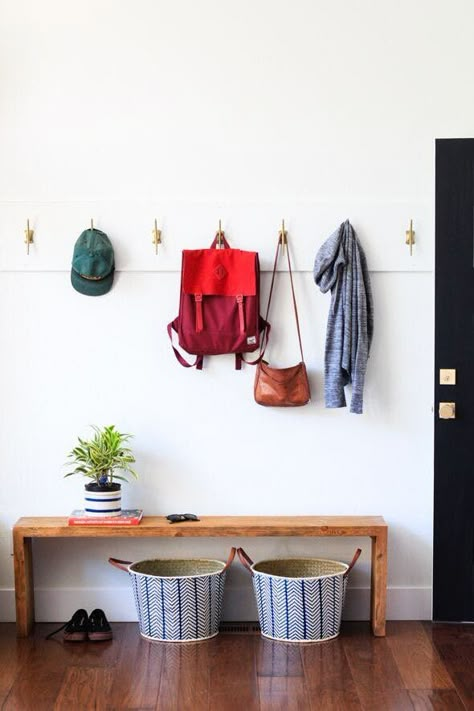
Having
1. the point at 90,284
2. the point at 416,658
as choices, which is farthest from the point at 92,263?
the point at 416,658

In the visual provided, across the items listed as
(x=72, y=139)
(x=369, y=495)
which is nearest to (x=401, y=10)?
(x=72, y=139)

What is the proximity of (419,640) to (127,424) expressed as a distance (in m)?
1.42

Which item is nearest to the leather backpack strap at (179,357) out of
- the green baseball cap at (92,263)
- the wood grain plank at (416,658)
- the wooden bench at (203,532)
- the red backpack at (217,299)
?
the red backpack at (217,299)

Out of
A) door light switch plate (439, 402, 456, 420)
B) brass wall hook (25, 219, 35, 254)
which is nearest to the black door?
door light switch plate (439, 402, 456, 420)

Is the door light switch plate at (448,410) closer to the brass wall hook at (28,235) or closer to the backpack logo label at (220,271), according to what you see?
the backpack logo label at (220,271)

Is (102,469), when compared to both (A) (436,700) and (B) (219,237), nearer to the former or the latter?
(B) (219,237)

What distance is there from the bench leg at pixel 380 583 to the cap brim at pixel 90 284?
145 cm

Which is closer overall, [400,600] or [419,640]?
[419,640]

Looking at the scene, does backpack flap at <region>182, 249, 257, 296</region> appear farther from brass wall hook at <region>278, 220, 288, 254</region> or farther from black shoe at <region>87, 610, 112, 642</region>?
black shoe at <region>87, 610, 112, 642</region>

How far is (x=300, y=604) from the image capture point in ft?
11.9

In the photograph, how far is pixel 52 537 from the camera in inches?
153

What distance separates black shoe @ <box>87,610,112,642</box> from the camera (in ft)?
12.1

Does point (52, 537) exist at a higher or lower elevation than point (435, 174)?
lower

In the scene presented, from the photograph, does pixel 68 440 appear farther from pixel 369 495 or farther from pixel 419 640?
pixel 419 640
